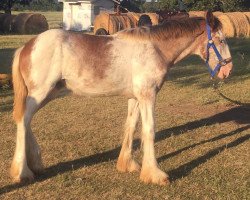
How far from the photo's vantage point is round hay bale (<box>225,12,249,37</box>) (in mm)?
30922

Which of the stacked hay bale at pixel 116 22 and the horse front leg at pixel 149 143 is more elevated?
the horse front leg at pixel 149 143

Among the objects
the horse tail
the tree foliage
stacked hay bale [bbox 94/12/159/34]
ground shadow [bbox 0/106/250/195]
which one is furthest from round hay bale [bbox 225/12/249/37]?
the horse tail

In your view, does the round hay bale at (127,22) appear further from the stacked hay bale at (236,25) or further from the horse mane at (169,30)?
the horse mane at (169,30)

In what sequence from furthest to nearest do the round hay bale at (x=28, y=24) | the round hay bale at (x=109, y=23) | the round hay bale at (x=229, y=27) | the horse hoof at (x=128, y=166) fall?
the round hay bale at (x=28, y=24) < the round hay bale at (x=229, y=27) < the round hay bale at (x=109, y=23) < the horse hoof at (x=128, y=166)

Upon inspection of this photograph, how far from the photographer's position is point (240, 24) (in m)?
31.2

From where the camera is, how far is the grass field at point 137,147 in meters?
5.65

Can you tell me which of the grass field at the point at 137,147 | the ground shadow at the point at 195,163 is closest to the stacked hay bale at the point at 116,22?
the grass field at the point at 137,147

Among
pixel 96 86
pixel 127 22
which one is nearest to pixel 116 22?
pixel 127 22

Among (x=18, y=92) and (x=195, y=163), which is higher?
(x=18, y=92)

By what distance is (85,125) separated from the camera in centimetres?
893

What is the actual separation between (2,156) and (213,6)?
3486 cm

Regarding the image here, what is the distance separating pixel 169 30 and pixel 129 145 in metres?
1.82

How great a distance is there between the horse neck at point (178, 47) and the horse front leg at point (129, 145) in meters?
0.88

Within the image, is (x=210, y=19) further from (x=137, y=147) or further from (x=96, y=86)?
(x=137, y=147)
